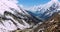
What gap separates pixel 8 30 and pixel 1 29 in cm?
684

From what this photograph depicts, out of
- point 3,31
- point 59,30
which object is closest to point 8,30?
point 3,31

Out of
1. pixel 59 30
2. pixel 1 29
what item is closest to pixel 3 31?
pixel 1 29

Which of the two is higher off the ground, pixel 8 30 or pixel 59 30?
pixel 8 30

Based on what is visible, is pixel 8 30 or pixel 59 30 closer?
pixel 59 30

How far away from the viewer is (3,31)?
19562 cm

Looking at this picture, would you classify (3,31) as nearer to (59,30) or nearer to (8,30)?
(8,30)

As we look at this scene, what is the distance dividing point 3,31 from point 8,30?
6014 millimetres

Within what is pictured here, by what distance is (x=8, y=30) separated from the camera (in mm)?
199750

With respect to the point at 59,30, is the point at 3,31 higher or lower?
higher

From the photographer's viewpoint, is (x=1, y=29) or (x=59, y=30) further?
(x=1, y=29)

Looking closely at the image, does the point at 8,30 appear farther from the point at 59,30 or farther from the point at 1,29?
the point at 59,30

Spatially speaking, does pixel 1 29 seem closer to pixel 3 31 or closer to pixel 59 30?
pixel 3 31

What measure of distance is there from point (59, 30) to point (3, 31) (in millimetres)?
146263

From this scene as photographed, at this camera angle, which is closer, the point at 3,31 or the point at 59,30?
the point at 59,30
